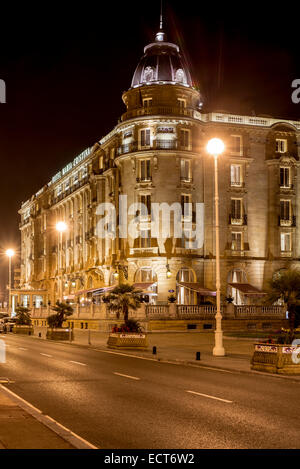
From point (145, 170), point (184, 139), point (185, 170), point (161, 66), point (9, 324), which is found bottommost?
point (9, 324)

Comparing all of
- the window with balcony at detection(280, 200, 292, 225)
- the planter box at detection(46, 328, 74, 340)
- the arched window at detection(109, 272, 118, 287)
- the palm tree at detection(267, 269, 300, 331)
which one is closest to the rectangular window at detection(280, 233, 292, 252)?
the window with balcony at detection(280, 200, 292, 225)

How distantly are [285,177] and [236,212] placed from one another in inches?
249

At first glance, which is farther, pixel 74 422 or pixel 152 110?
pixel 152 110

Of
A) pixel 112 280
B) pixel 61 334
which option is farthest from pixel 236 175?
pixel 61 334

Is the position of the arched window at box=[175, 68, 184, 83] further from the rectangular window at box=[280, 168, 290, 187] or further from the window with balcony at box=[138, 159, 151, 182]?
the rectangular window at box=[280, 168, 290, 187]

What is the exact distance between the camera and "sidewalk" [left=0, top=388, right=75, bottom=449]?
8.42m

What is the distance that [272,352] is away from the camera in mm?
A: 19938

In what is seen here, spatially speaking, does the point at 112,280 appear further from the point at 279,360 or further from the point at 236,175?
the point at 279,360

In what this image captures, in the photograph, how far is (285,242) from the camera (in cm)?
6141

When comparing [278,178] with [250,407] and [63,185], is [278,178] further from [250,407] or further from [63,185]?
[250,407]

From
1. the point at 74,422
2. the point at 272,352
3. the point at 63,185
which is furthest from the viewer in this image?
the point at 63,185
